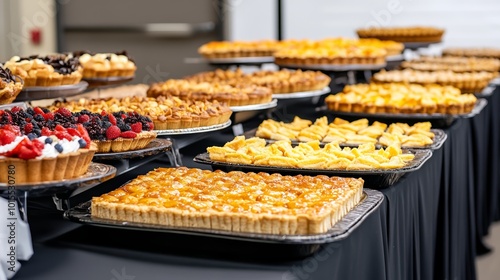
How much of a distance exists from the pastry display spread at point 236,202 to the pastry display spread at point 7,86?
532 millimetres

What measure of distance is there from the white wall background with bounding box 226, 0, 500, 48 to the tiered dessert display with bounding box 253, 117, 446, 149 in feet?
15.8

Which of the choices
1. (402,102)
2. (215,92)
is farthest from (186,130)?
(402,102)

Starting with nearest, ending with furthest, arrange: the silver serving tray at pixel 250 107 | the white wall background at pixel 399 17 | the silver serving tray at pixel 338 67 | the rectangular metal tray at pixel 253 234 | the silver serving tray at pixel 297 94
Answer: the rectangular metal tray at pixel 253 234
the silver serving tray at pixel 250 107
the silver serving tray at pixel 297 94
the silver serving tray at pixel 338 67
the white wall background at pixel 399 17

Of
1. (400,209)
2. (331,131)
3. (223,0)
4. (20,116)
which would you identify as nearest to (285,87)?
(331,131)

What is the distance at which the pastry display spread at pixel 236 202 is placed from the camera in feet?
5.08

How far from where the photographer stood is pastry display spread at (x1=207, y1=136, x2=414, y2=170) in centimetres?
216

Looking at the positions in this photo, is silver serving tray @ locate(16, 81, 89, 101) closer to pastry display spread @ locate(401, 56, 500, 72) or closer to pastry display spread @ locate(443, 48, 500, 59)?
pastry display spread @ locate(401, 56, 500, 72)

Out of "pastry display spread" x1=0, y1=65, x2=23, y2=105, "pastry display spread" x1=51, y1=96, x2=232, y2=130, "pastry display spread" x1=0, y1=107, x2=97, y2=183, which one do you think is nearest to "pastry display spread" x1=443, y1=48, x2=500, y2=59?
"pastry display spread" x1=51, y1=96, x2=232, y2=130

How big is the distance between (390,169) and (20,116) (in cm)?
102

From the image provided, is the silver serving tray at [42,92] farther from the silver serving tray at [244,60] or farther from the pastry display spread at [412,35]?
the pastry display spread at [412,35]

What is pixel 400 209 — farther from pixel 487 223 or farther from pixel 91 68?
pixel 487 223

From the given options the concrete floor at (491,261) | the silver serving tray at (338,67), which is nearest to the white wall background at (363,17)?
the concrete floor at (491,261)

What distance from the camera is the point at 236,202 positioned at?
166 cm

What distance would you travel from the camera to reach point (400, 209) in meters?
2.20
